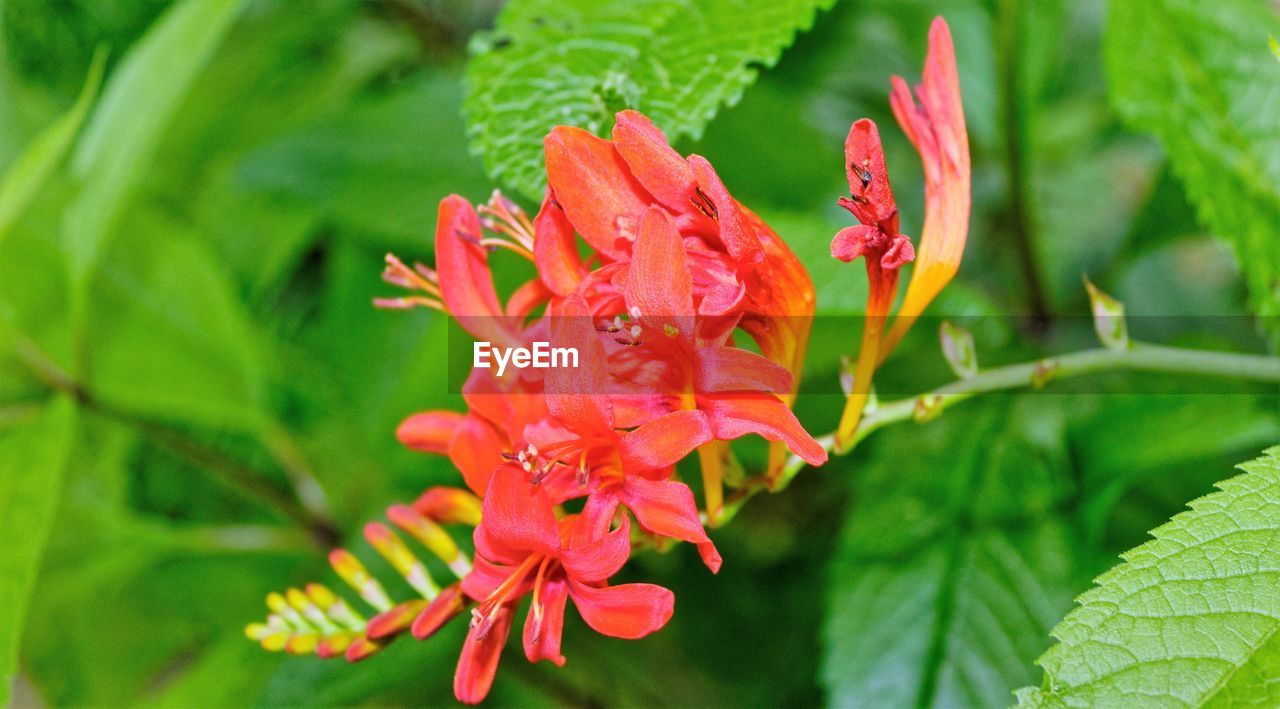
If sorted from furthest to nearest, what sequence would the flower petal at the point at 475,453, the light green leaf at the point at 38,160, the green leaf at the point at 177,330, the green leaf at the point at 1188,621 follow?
the green leaf at the point at 177,330 → the light green leaf at the point at 38,160 → the flower petal at the point at 475,453 → the green leaf at the point at 1188,621

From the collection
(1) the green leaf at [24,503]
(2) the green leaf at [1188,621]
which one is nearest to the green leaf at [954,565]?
(2) the green leaf at [1188,621]

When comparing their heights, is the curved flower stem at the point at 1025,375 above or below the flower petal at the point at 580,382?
below

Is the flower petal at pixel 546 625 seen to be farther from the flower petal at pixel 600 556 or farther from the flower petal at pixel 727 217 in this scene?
the flower petal at pixel 727 217

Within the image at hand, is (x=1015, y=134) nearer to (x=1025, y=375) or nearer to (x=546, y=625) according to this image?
(x=1025, y=375)

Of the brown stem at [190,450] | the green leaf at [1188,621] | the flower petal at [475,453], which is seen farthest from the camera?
the brown stem at [190,450]

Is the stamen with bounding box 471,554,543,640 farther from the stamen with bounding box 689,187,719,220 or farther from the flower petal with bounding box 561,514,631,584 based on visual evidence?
the stamen with bounding box 689,187,719,220

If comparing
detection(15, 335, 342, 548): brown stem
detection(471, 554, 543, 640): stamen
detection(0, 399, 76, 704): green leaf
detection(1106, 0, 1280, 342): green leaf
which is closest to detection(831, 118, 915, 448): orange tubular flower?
detection(471, 554, 543, 640): stamen
